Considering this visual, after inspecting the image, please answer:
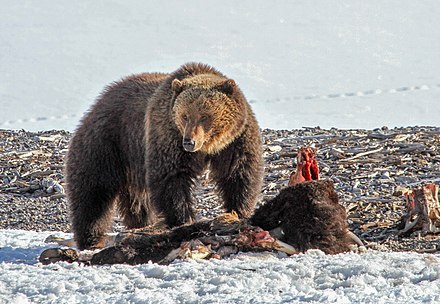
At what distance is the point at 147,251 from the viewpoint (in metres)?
5.42

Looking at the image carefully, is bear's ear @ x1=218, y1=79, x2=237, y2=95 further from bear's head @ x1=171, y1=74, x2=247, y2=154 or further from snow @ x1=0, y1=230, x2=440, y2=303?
snow @ x1=0, y1=230, x2=440, y2=303

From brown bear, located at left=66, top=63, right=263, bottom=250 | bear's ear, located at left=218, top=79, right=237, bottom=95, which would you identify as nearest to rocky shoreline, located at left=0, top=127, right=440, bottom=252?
brown bear, located at left=66, top=63, right=263, bottom=250

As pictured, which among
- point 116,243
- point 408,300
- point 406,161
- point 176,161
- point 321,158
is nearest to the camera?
point 408,300

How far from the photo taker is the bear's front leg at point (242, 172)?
7258mm

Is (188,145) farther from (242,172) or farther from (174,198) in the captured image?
(242,172)

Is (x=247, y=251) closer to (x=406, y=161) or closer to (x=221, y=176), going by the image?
(x=221, y=176)

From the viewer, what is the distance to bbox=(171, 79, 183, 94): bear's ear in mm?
7207

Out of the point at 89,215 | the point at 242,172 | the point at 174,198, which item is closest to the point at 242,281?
the point at 174,198

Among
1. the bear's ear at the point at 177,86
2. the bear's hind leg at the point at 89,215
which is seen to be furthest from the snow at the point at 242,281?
the bear's hind leg at the point at 89,215

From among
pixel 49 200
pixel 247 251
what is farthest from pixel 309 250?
pixel 49 200

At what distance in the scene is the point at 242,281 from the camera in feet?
14.4

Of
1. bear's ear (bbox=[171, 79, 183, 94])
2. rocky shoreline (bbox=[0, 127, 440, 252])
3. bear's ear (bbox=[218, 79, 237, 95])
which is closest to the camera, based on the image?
bear's ear (bbox=[171, 79, 183, 94])

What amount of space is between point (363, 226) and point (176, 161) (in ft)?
5.22

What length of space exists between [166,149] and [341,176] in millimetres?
3058
